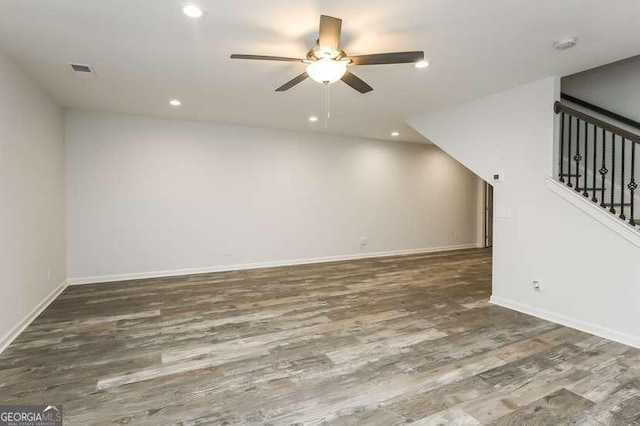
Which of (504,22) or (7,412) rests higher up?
(504,22)

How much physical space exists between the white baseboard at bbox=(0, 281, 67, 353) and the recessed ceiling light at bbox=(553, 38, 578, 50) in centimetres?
539

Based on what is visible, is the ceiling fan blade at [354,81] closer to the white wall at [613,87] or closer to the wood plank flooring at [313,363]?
the wood plank flooring at [313,363]

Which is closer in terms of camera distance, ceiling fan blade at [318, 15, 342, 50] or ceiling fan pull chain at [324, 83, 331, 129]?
ceiling fan blade at [318, 15, 342, 50]

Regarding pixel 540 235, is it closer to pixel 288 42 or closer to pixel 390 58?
pixel 390 58

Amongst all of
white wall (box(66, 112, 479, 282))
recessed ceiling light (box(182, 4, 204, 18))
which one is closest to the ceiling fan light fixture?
recessed ceiling light (box(182, 4, 204, 18))

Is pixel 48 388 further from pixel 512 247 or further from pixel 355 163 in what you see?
pixel 355 163

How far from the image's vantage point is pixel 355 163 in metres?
7.04

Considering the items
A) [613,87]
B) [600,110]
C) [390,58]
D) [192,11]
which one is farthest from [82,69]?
[613,87]

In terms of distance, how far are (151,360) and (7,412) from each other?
0.85 meters

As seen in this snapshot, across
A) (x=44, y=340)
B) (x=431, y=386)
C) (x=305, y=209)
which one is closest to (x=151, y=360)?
(x=44, y=340)

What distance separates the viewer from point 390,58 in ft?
8.05

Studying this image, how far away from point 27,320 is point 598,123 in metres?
5.99

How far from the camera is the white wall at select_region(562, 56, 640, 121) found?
4000mm

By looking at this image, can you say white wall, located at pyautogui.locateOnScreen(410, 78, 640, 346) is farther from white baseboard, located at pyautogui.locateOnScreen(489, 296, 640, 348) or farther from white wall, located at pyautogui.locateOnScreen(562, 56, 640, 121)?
white wall, located at pyautogui.locateOnScreen(562, 56, 640, 121)
